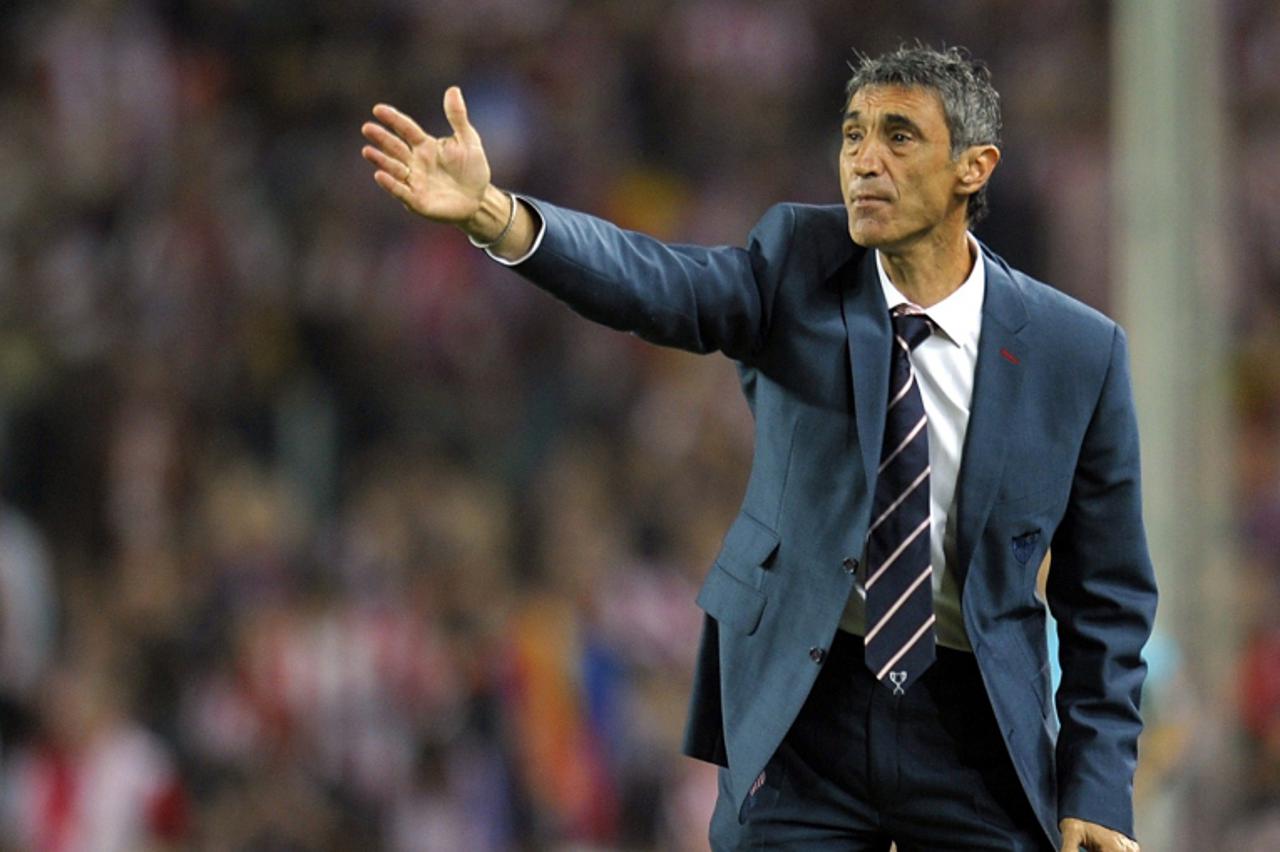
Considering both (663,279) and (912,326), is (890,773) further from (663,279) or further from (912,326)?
(663,279)

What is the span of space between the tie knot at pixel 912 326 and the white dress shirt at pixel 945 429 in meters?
0.01

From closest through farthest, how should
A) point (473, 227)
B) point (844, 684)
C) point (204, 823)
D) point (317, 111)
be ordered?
point (473, 227)
point (844, 684)
point (204, 823)
point (317, 111)

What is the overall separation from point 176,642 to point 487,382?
75.2 inches

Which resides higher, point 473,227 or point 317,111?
point 317,111

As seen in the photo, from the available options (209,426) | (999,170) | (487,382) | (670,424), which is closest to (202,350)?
(209,426)

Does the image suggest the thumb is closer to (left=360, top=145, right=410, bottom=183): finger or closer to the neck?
the neck

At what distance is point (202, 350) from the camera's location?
921 centimetres

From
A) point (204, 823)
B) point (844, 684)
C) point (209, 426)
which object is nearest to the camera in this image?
point (844, 684)

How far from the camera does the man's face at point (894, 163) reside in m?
3.31

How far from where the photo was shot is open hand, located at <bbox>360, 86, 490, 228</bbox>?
10.3 ft

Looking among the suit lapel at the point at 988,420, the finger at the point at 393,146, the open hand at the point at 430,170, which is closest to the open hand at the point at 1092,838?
the suit lapel at the point at 988,420

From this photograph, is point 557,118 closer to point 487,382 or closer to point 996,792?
point 487,382

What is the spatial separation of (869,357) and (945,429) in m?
0.16

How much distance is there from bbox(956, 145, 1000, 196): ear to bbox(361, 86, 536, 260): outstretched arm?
664 mm
